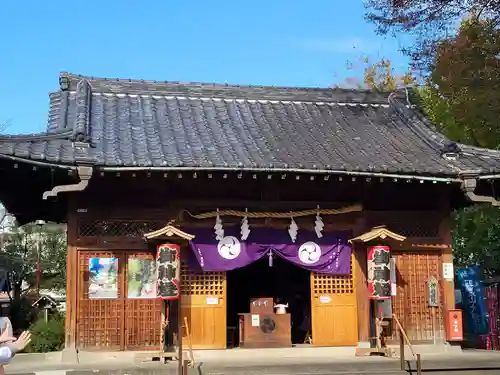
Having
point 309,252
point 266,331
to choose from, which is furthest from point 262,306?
point 309,252

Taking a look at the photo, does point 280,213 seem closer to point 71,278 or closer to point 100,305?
point 100,305

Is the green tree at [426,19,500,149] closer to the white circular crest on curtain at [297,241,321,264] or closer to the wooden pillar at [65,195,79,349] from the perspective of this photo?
the white circular crest on curtain at [297,241,321,264]

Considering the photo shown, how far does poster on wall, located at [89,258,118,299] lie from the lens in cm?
1140

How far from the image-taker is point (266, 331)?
486 inches

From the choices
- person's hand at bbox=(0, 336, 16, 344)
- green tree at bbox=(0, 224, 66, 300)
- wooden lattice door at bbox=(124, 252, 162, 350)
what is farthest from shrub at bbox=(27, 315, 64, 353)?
green tree at bbox=(0, 224, 66, 300)

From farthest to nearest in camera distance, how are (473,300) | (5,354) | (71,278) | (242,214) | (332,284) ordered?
1. (473,300)
2. (332,284)
3. (242,214)
4. (71,278)
5. (5,354)

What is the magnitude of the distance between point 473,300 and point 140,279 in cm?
969

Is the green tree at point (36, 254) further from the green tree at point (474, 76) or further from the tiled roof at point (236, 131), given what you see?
the green tree at point (474, 76)

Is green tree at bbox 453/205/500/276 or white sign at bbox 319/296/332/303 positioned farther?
green tree at bbox 453/205/500/276

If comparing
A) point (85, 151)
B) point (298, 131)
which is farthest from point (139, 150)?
point (298, 131)

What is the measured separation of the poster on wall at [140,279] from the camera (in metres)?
11.5

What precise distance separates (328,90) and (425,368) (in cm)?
749

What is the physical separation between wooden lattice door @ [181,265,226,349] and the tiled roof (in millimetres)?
2310

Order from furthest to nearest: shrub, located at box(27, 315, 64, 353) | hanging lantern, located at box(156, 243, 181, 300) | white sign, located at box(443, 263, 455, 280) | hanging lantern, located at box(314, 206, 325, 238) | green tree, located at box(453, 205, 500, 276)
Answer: green tree, located at box(453, 205, 500, 276)
white sign, located at box(443, 263, 455, 280)
shrub, located at box(27, 315, 64, 353)
hanging lantern, located at box(314, 206, 325, 238)
hanging lantern, located at box(156, 243, 181, 300)
